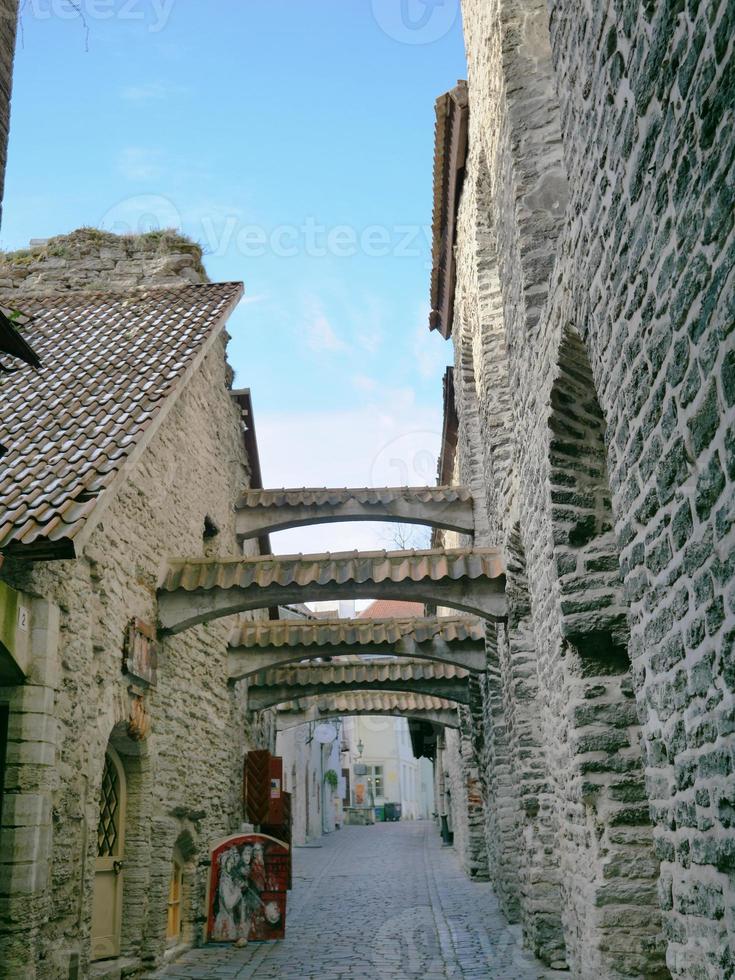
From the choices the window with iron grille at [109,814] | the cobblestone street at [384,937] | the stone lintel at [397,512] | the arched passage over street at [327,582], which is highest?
the stone lintel at [397,512]

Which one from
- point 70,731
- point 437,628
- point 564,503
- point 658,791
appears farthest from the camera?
point 437,628

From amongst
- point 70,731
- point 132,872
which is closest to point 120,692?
point 70,731

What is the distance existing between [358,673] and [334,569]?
163 inches

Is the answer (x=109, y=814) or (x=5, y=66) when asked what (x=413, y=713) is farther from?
(x=5, y=66)

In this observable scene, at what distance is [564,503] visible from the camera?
4867 millimetres

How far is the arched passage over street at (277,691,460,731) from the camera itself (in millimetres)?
15906

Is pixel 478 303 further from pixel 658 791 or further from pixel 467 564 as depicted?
pixel 658 791

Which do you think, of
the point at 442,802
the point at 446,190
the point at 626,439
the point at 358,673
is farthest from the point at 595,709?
the point at 442,802

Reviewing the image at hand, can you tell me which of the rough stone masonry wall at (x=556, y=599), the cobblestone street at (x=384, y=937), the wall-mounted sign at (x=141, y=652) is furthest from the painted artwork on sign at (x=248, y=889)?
the rough stone masonry wall at (x=556, y=599)

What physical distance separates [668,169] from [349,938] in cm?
867

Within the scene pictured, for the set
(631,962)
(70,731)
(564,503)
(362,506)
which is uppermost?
(362,506)

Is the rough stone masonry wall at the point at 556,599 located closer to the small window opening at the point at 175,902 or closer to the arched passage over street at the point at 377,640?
the arched passage over street at the point at 377,640

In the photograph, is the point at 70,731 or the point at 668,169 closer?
the point at 668,169

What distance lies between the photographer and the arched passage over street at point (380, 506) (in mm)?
11203
